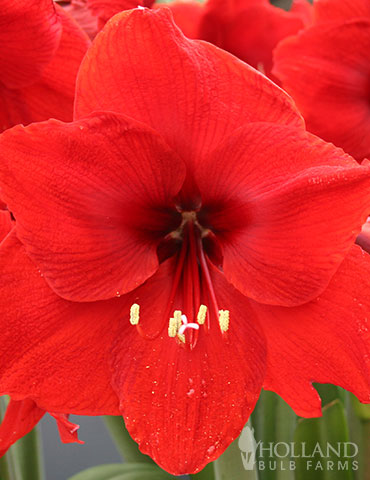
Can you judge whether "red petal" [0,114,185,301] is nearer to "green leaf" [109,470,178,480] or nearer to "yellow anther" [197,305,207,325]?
"yellow anther" [197,305,207,325]

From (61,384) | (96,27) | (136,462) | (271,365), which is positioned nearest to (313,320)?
(271,365)

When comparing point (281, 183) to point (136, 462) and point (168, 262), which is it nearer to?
point (168, 262)

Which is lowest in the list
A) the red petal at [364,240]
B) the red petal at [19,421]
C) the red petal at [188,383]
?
the red petal at [19,421]

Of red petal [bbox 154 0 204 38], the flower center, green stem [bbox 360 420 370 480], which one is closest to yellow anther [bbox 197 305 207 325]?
the flower center

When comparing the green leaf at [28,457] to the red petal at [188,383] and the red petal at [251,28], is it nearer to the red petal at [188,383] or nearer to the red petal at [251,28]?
the red petal at [188,383]

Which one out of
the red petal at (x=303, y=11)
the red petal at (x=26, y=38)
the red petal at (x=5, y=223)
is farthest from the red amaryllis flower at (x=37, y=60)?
the red petal at (x=303, y=11)
